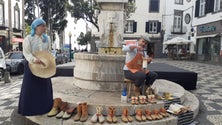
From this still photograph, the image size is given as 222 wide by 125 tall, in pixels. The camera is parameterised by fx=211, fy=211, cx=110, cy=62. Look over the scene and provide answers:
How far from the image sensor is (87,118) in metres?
3.96

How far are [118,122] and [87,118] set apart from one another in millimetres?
591

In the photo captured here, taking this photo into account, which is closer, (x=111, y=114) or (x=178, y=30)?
(x=111, y=114)

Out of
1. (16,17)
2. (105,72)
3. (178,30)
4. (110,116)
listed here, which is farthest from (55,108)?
(178,30)

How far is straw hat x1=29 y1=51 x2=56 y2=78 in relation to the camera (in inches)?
147

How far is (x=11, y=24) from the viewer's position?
24812 millimetres

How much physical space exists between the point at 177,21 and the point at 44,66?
31.7 metres

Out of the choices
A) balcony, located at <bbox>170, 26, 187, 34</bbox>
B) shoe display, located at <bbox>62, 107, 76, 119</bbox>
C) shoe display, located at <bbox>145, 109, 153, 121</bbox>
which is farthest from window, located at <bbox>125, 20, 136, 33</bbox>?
shoe display, located at <bbox>62, 107, 76, 119</bbox>

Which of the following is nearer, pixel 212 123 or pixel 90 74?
pixel 212 123

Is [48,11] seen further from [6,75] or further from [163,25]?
[6,75]

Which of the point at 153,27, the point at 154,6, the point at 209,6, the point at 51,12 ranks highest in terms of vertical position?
the point at 154,6

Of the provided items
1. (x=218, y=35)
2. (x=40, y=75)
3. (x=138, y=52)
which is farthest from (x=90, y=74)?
(x=218, y=35)

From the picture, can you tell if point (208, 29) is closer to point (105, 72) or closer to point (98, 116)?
point (105, 72)

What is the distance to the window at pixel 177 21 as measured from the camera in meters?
32.4

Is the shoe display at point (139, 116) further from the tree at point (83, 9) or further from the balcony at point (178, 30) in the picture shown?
the balcony at point (178, 30)
